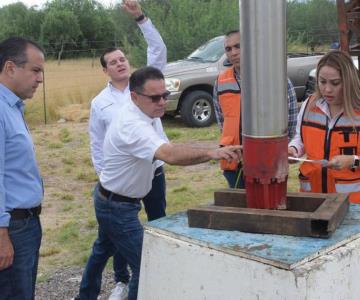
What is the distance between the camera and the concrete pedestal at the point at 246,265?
85.0 inches

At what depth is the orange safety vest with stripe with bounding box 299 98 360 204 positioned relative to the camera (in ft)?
10.3

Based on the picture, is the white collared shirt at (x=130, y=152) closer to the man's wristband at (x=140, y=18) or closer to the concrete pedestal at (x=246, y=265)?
the concrete pedestal at (x=246, y=265)

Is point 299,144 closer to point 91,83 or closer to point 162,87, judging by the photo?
point 162,87

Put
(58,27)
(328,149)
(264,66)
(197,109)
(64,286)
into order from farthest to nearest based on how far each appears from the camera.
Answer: (58,27), (197,109), (64,286), (328,149), (264,66)

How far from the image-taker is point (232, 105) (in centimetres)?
413

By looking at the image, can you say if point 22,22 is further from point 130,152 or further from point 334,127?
point 334,127

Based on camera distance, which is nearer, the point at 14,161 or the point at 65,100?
the point at 14,161

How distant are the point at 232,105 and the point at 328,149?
1.09 meters

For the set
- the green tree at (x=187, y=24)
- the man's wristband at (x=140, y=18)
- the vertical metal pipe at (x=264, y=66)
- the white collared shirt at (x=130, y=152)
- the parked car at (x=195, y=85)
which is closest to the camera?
the vertical metal pipe at (x=264, y=66)

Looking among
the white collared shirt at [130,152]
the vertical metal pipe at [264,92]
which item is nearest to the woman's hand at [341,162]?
the vertical metal pipe at [264,92]

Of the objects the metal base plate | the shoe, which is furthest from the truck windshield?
the metal base plate

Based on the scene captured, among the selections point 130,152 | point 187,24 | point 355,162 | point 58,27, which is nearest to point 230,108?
point 130,152

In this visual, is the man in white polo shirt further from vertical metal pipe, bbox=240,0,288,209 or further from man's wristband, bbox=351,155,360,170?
man's wristband, bbox=351,155,360,170

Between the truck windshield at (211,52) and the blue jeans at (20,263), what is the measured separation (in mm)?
9444
